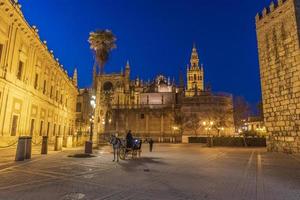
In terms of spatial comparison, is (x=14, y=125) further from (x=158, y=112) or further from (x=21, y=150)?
(x=158, y=112)

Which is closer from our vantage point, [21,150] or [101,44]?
[21,150]

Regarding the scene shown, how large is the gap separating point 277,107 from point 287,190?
46.7 feet

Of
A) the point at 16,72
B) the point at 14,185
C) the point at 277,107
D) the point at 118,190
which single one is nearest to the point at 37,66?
the point at 16,72

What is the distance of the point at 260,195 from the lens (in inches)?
199

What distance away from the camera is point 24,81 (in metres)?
21.8

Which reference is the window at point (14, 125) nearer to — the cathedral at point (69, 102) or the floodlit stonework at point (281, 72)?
the cathedral at point (69, 102)

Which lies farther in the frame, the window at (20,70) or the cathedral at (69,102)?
the window at (20,70)

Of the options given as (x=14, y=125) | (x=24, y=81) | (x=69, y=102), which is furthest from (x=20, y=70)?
(x=69, y=102)

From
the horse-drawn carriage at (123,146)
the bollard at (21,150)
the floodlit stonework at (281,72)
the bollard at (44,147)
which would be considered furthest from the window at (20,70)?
the floodlit stonework at (281,72)

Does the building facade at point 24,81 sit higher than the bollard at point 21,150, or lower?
higher

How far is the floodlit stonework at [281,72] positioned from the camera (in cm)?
1611

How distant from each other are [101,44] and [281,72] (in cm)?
1841

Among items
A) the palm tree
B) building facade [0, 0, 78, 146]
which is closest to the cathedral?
building facade [0, 0, 78, 146]

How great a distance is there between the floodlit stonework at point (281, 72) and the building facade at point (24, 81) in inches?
799
